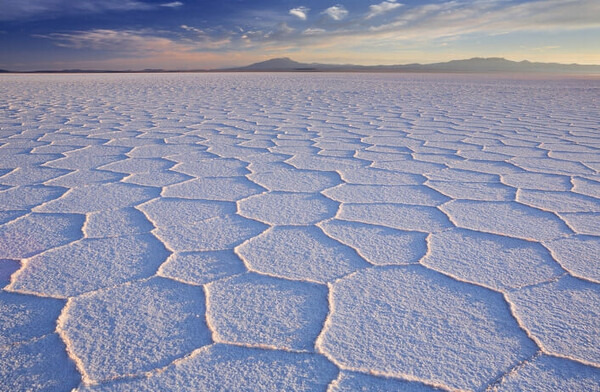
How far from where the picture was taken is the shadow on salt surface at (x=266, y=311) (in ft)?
3.14

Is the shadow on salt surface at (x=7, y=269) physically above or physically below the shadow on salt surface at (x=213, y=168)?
above

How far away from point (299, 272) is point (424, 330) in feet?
1.26

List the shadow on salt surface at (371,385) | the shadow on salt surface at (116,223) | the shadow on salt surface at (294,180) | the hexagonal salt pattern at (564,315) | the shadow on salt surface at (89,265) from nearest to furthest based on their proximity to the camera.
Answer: the shadow on salt surface at (371,385), the hexagonal salt pattern at (564,315), the shadow on salt surface at (89,265), the shadow on salt surface at (116,223), the shadow on salt surface at (294,180)

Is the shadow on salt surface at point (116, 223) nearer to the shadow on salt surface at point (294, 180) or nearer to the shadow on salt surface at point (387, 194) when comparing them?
the shadow on salt surface at point (294, 180)

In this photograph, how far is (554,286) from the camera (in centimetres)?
117

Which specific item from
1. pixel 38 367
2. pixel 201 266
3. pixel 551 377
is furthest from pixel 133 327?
pixel 551 377

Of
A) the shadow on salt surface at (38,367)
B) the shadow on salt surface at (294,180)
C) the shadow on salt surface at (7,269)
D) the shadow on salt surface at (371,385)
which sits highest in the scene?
the shadow on salt surface at (38,367)

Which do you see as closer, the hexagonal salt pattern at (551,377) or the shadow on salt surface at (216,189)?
the hexagonal salt pattern at (551,377)

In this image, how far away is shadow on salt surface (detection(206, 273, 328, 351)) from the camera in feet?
3.14

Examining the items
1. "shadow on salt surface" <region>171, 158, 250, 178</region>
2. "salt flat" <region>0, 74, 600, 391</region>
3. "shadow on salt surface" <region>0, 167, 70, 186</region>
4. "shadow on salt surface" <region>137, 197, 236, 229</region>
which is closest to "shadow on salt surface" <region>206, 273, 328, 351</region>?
"salt flat" <region>0, 74, 600, 391</region>

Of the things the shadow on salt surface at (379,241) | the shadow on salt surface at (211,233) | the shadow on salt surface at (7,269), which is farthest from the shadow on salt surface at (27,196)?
the shadow on salt surface at (379,241)

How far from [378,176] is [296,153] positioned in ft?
2.39

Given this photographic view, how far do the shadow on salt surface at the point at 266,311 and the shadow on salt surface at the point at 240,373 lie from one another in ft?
0.12

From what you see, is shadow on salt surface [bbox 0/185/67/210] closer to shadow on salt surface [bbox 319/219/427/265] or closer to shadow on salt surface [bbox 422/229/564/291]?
shadow on salt surface [bbox 319/219/427/265]
